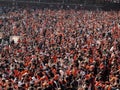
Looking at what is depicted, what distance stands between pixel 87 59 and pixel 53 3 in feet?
82.5

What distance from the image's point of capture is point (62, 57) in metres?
16.0

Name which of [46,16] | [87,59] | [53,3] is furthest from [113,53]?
[53,3]

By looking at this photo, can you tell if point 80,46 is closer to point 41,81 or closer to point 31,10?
point 41,81

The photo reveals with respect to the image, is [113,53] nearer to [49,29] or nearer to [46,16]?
[49,29]

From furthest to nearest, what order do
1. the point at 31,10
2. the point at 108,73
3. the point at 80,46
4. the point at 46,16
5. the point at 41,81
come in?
the point at 31,10, the point at 46,16, the point at 80,46, the point at 108,73, the point at 41,81

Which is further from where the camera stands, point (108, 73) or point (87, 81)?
point (108, 73)

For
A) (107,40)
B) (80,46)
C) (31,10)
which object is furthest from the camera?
(31,10)

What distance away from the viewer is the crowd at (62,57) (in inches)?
476

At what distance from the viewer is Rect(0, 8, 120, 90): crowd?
1210cm

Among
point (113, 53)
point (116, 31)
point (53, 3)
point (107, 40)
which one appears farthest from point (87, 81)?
point (53, 3)

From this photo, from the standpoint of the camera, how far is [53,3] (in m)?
39.1

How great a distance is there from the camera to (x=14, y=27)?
25.9 m

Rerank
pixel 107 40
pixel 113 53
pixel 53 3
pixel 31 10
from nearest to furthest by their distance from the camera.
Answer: pixel 113 53 < pixel 107 40 < pixel 31 10 < pixel 53 3

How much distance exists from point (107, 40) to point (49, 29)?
249 inches
